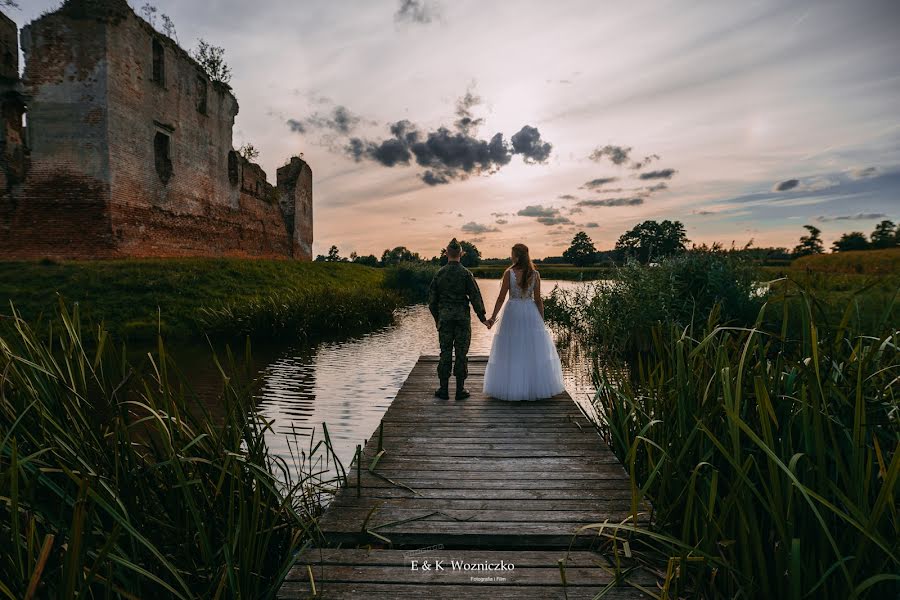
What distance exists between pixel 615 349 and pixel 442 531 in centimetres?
875

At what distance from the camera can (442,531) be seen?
2723 mm

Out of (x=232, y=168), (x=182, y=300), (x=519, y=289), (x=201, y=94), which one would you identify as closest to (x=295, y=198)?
(x=232, y=168)

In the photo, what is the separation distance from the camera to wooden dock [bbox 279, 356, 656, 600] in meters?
2.28

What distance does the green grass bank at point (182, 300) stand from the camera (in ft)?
40.2

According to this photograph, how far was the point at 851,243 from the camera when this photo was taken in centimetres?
1625

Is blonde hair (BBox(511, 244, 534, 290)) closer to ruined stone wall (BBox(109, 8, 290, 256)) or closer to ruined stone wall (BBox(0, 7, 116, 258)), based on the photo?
ruined stone wall (BBox(0, 7, 116, 258))

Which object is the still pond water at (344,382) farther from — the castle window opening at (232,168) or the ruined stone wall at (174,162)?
the castle window opening at (232,168)

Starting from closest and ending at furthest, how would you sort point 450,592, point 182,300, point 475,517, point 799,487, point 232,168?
point 799,487, point 450,592, point 475,517, point 182,300, point 232,168

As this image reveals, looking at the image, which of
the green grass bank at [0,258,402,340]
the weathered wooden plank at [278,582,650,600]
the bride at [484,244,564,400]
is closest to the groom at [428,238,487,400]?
the bride at [484,244,564,400]

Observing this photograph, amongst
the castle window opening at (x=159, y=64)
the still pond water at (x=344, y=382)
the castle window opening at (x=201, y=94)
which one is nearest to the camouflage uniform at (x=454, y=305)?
the still pond water at (x=344, y=382)

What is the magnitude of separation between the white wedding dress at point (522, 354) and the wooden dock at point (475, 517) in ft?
3.11

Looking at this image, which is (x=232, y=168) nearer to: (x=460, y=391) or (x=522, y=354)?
(x=460, y=391)

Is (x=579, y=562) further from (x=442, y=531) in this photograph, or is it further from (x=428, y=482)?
(x=428, y=482)

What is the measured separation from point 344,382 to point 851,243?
18.3m
